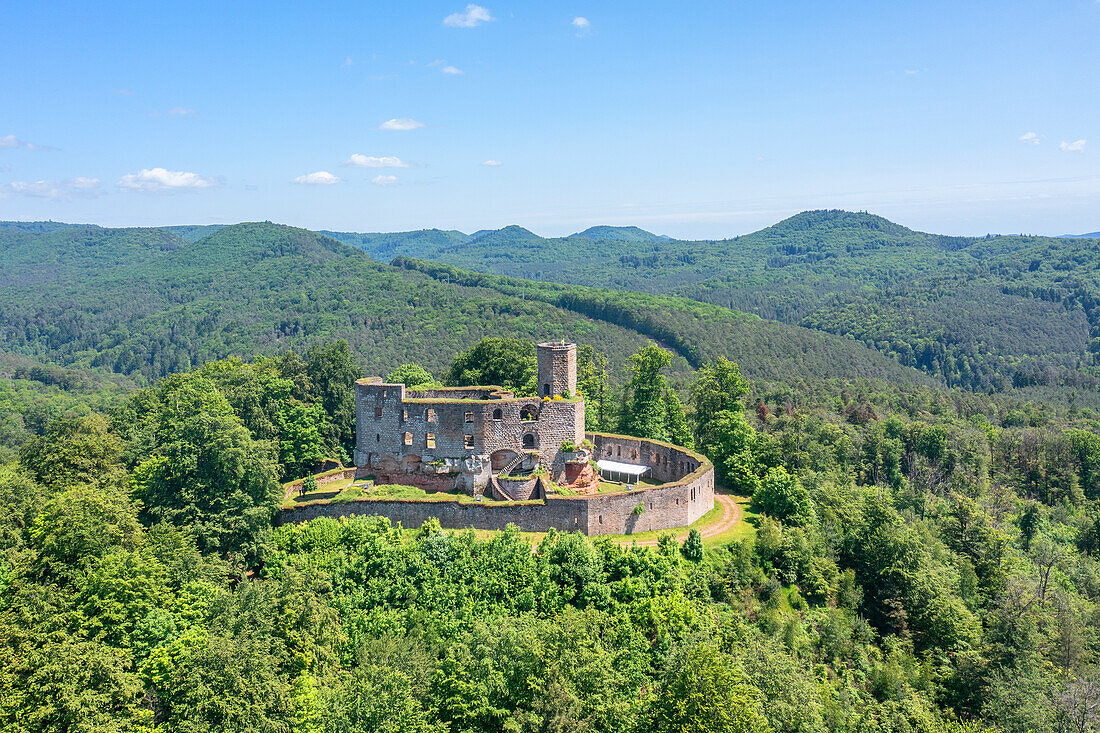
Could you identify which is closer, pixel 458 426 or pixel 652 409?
pixel 458 426

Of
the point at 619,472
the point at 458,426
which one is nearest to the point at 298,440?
the point at 458,426

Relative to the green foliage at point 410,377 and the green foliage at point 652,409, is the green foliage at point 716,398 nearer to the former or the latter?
the green foliage at point 652,409

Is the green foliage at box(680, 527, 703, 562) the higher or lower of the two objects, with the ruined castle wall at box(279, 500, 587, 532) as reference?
lower

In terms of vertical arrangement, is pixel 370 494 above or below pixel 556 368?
below

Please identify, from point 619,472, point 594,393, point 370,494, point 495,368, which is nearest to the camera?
point 370,494

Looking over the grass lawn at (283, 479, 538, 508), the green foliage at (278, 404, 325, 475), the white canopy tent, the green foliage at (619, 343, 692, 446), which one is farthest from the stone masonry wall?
the green foliage at (619, 343, 692, 446)

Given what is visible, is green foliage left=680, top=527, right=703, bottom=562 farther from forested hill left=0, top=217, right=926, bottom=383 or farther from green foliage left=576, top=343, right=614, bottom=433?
forested hill left=0, top=217, right=926, bottom=383

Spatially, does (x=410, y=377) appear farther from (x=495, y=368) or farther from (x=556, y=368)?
(x=556, y=368)
